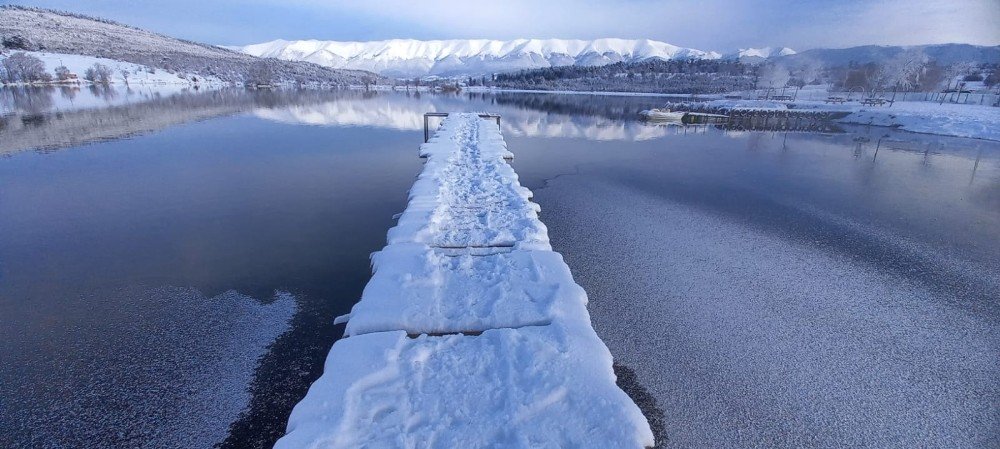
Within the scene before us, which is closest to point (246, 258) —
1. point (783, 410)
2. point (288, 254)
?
point (288, 254)

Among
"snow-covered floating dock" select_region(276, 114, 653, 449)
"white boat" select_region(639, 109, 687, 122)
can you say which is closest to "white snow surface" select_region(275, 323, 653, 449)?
"snow-covered floating dock" select_region(276, 114, 653, 449)

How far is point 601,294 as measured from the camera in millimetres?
6836

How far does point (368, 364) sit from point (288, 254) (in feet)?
15.6

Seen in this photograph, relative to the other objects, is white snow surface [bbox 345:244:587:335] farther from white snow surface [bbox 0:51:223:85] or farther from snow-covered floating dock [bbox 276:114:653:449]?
white snow surface [bbox 0:51:223:85]

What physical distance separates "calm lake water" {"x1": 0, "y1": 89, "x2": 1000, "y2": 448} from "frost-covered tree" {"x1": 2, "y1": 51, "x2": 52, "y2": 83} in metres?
98.5

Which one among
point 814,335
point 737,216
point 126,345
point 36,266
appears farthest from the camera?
point 737,216

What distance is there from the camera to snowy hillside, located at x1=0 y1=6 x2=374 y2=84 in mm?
109438

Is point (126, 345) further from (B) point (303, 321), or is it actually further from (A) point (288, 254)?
(A) point (288, 254)

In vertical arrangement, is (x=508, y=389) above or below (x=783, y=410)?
above

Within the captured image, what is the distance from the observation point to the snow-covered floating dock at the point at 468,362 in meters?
3.49

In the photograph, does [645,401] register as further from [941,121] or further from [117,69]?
[117,69]

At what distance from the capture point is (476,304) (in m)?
5.32

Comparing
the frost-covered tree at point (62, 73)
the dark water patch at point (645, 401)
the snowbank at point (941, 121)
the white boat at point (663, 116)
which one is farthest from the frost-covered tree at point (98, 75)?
the snowbank at point (941, 121)

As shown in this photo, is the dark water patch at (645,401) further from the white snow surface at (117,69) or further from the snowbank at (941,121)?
the white snow surface at (117,69)
